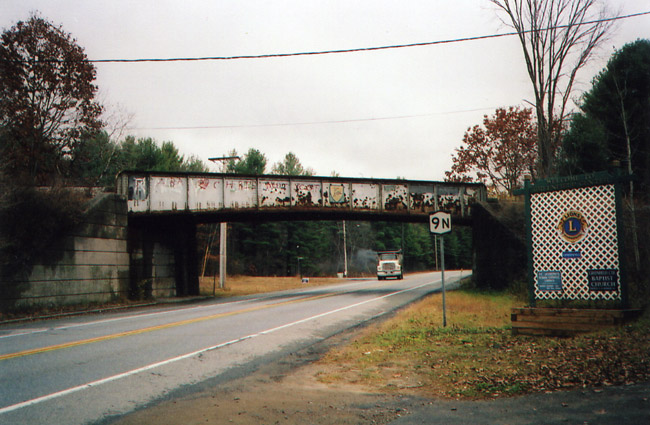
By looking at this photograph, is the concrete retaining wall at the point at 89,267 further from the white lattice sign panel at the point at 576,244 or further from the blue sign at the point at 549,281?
the white lattice sign panel at the point at 576,244

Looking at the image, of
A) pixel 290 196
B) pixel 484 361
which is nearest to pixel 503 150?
pixel 290 196

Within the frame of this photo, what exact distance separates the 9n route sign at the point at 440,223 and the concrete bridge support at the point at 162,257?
1741 cm

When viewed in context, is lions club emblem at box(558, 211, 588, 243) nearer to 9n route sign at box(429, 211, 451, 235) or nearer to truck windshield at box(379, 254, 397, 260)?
9n route sign at box(429, 211, 451, 235)

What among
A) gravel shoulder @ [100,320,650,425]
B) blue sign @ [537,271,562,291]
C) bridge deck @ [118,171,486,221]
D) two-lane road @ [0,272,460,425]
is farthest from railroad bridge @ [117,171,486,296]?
gravel shoulder @ [100,320,650,425]

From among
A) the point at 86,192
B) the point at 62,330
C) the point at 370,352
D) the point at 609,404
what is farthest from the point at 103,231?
the point at 609,404

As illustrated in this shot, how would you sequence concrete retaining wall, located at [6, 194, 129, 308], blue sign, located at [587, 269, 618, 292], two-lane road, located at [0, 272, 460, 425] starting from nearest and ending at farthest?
1. two-lane road, located at [0, 272, 460, 425]
2. blue sign, located at [587, 269, 618, 292]
3. concrete retaining wall, located at [6, 194, 129, 308]

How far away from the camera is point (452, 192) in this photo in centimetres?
3183

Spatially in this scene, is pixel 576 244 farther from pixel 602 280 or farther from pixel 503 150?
pixel 503 150

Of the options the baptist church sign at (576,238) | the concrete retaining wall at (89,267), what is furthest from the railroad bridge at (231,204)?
the baptist church sign at (576,238)

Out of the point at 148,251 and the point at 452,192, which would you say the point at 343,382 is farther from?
the point at 452,192

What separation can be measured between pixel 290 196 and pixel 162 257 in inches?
304

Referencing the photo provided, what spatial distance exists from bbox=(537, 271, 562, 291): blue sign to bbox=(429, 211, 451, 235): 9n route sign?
2.73 metres

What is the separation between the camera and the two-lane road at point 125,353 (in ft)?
22.0

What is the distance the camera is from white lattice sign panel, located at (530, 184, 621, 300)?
10.7m
